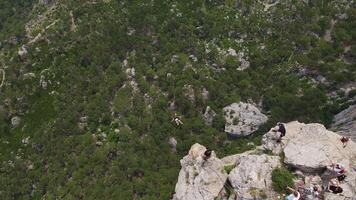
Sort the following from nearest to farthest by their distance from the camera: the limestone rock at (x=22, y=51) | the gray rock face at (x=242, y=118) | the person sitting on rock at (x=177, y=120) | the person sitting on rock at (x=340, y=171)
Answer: the person sitting on rock at (x=340, y=171)
the person sitting on rock at (x=177, y=120)
the gray rock face at (x=242, y=118)
the limestone rock at (x=22, y=51)

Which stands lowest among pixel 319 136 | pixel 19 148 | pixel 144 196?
pixel 19 148

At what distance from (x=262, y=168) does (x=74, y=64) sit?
372 feet

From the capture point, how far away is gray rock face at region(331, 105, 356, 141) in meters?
120

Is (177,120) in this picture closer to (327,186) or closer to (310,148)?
(310,148)

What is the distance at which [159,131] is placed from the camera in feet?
504

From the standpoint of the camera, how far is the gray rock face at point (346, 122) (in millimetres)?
120400

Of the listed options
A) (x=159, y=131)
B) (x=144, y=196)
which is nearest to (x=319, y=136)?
(x=144, y=196)

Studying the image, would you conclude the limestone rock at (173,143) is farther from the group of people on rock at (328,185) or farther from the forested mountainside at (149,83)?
the group of people on rock at (328,185)

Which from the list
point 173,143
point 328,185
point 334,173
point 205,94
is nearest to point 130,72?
point 205,94

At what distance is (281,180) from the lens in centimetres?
7119

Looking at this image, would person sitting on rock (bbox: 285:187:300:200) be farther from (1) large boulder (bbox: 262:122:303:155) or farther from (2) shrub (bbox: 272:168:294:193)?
(1) large boulder (bbox: 262:122:303:155)

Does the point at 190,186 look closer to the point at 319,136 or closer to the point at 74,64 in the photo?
the point at 319,136

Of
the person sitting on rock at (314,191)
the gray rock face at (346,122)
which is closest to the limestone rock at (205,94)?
the gray rock face at (346,122)

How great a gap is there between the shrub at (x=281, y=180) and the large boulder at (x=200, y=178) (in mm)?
7660
